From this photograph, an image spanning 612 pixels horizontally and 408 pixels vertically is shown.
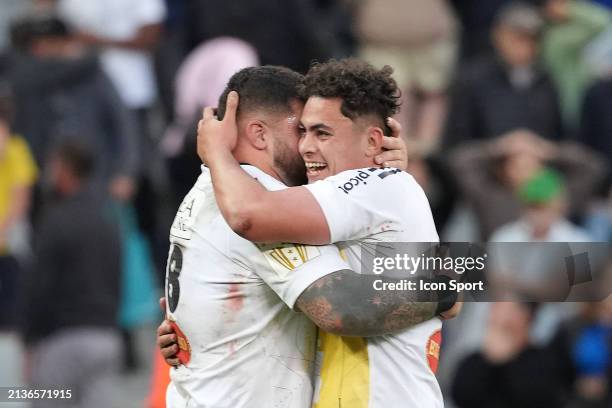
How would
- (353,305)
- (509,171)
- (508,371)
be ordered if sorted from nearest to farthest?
(353,305) < (508,371) < (509,171)

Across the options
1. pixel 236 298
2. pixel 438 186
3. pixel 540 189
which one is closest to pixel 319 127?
pixel 236 298

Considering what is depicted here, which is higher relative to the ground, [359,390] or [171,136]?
[171,136]

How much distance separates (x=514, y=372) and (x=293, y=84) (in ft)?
14.0

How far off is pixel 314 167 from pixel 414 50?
20.4ft

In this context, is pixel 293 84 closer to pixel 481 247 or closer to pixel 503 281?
pixel 481 247

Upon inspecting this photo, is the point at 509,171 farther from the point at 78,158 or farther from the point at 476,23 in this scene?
the point at 78,158

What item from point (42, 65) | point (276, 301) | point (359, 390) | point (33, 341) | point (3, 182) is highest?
point (42, 65)

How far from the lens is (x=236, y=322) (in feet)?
15.7

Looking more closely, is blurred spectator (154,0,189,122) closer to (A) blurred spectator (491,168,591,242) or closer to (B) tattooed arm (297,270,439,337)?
(A) blurred spectator (491,168,591,242)

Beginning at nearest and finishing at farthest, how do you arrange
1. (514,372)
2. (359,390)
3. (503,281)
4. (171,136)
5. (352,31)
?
(359,390), (503,281), (514,372), (171,136), (352,31)

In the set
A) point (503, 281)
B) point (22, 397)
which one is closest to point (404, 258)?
point (22, 397)

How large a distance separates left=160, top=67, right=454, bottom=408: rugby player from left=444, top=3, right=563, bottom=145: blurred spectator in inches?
216

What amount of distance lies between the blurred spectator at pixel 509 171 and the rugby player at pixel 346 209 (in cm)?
509

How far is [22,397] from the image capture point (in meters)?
6.56
